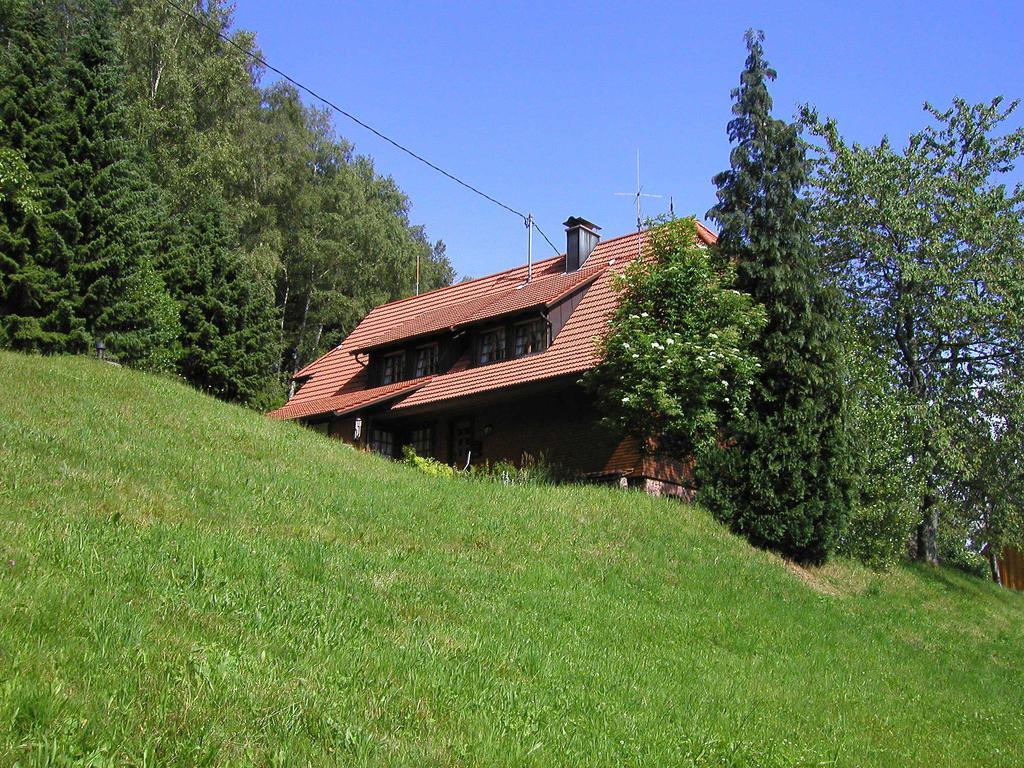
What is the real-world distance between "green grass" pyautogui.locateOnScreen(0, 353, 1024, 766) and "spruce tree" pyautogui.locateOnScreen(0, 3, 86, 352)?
397 inches

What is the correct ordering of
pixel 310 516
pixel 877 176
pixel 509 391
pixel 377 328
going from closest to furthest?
pixel 310 516, pixel 509 391, pixel 877 176, pixel 377 328

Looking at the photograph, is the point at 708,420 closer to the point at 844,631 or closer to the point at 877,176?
the point at 844,631

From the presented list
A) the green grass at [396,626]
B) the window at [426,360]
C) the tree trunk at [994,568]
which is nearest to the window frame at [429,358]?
the window at [426,360]

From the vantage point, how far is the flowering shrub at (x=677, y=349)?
67.4 ft

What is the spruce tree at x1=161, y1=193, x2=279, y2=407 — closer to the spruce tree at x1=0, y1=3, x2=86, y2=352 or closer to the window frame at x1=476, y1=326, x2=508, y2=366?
the spruce tree at x1=0, y1=3, x2=86, y2=352

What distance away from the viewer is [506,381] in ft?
83.1

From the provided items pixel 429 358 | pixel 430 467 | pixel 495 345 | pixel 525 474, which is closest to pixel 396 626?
pixel 525 474

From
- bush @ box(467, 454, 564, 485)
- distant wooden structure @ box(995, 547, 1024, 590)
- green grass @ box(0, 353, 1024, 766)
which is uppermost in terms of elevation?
bush @ box(467, 454, 564, 485)

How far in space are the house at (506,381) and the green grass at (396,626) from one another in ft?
17.6

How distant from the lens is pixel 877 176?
2778 centimetres

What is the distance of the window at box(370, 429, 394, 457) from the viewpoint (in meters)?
29.2

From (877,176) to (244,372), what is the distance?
22.6 meters

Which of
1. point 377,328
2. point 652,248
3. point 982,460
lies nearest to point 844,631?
point 652,248

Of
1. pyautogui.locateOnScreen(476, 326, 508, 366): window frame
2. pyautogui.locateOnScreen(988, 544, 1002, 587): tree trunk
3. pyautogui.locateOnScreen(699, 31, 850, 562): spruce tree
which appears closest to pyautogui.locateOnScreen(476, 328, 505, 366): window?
pyautogui.locateOnScreen(476, 326, 508, 366): window frame
